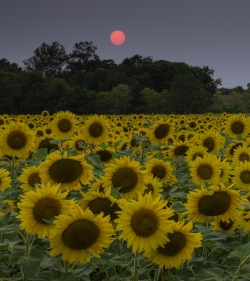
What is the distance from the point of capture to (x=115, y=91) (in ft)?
254

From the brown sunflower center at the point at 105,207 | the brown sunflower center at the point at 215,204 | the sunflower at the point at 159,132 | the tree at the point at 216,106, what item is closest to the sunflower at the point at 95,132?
the sunflower at the point at 159,132

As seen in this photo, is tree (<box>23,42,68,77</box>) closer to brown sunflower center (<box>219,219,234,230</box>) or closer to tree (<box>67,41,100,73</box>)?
tree (<box>67,41,100,73</box>)

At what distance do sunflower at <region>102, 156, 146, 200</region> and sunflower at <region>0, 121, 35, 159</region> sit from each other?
2.74m

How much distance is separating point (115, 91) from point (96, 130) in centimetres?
6991

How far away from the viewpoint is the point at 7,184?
17.4 feet

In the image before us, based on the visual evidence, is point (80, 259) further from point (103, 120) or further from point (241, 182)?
point (103, 120)

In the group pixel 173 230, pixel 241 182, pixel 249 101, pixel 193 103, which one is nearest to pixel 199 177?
pixel 241 182

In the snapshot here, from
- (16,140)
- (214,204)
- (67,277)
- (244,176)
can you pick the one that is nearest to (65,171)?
(67,277)

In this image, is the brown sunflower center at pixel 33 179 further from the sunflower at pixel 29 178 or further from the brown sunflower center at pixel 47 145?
the brown sunflower center at pixel 47 145

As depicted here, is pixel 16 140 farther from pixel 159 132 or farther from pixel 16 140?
pixel 159 132

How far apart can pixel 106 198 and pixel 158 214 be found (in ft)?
2.17

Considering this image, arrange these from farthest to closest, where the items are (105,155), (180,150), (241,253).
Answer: (180,150), (105,155), (241,253)

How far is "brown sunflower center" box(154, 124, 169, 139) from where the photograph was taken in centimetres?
871

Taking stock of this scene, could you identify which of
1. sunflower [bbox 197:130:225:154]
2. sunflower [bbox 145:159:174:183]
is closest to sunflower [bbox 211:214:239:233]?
sunflower [bbox 145:159:174:183]
